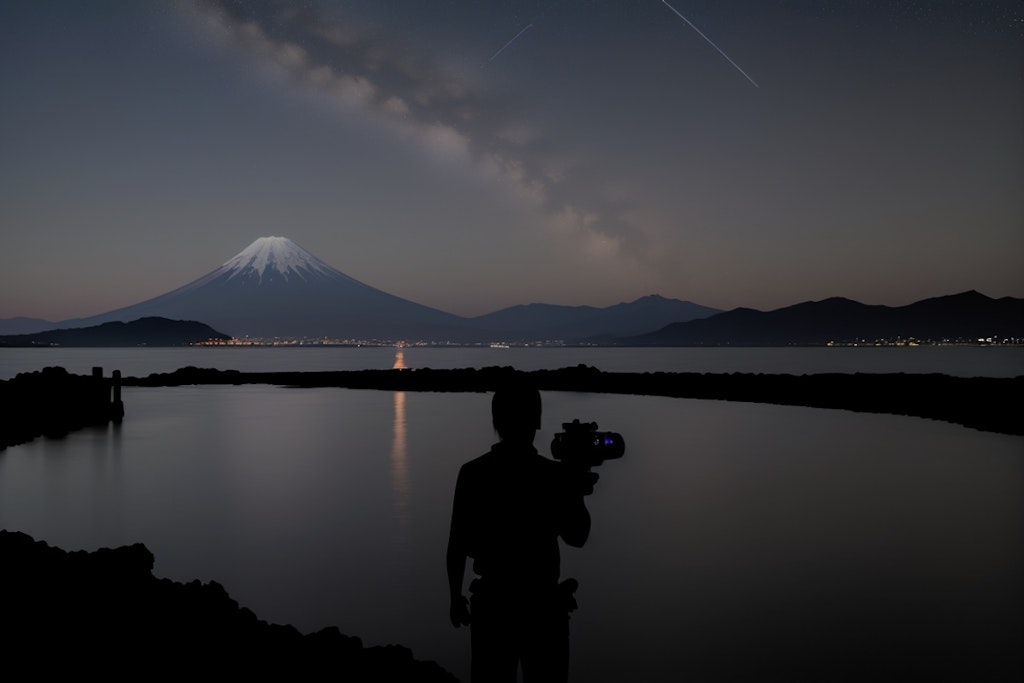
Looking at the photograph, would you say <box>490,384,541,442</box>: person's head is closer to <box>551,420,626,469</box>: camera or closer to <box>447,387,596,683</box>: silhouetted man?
<box>447,387,596,683</box>: silhouetted man

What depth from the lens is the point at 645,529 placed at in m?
12.6

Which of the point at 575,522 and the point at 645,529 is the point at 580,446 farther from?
the point at 645,529

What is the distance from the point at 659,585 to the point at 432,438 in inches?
676

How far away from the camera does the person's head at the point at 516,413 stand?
2914mm

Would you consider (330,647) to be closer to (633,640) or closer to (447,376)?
(633,640)

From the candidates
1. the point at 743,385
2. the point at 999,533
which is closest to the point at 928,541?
the point at 999,533

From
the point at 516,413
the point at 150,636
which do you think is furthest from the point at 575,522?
the point at 150,636

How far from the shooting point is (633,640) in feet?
24.5

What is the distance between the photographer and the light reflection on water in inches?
302

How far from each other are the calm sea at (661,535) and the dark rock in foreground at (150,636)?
157cm

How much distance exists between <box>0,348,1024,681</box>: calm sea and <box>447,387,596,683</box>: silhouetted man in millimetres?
4073

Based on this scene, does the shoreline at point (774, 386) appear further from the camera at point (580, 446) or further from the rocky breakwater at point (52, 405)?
the rocky breakwater at point (52, 405)

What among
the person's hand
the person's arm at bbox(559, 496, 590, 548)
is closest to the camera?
the person's arm at bbox(559, 496, 590, 548)

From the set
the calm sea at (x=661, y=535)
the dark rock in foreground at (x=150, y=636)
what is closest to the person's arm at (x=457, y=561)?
the dark rock in foreground at (x=150, y=636)
